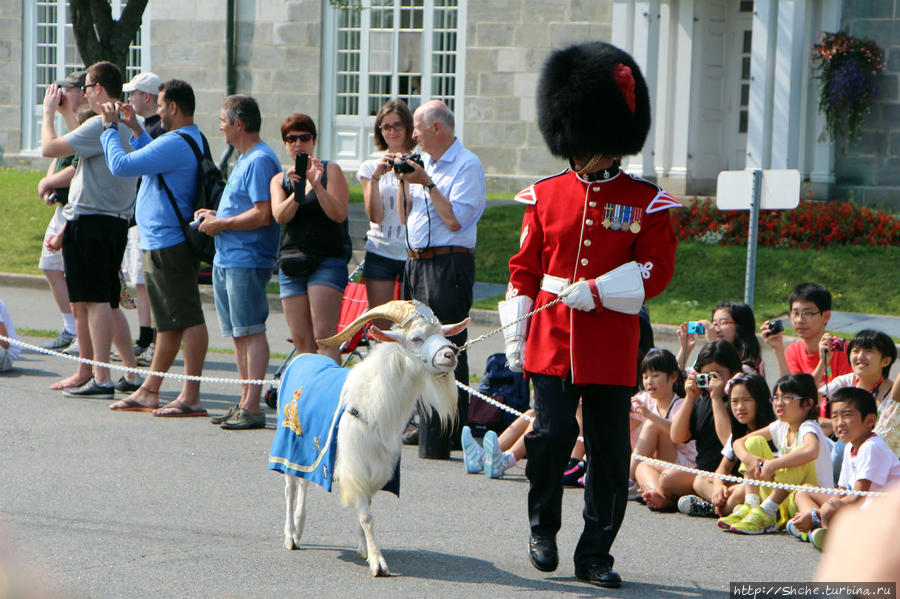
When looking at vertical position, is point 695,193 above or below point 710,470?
above

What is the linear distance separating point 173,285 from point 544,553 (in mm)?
4205

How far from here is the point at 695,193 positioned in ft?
68.1

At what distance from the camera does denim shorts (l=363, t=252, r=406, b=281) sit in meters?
8.20

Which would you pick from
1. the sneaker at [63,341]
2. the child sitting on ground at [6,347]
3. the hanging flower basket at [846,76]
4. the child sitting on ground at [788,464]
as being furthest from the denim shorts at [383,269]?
the hanging flower basket at [846,76]

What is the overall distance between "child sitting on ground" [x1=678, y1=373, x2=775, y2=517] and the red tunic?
5.00ft

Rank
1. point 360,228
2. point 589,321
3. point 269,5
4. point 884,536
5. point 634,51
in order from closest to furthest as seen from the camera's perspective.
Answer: point 884,536 < point 589,321 < point 360,228 < point 634,51 < point 269,5

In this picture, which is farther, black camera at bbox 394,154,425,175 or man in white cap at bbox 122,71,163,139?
man in white cap at bbox 122,71,163,139

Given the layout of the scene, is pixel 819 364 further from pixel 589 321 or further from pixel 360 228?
pixel 360 228

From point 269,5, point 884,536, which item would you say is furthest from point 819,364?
point 269,5

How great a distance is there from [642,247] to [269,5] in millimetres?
20681

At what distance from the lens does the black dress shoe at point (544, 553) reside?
5.17 metres

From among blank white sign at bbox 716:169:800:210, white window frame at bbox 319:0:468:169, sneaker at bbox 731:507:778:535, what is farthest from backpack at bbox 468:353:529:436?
white window frame at bbox 319:0:468:169

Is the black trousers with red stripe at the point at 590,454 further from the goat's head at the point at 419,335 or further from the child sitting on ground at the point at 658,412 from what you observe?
the child sitting on ground at the point at 658,412

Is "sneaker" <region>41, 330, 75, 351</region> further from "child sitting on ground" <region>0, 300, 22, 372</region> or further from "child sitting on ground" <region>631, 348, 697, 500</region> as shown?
"child sitting on ground" <region>631, 348, 697, 500</region>
